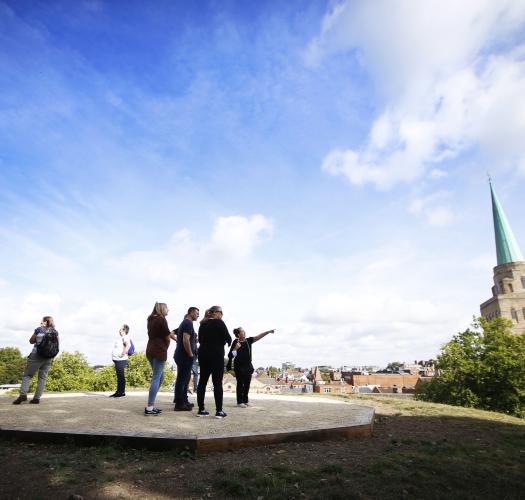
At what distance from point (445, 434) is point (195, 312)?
5.77 m

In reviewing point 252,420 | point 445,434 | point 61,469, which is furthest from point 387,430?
point 61,469

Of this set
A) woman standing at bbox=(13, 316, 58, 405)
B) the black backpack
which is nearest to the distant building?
woman standing at bbox=(13, 316, 58, 405)

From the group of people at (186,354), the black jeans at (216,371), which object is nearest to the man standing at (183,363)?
the group of people at (186,354)

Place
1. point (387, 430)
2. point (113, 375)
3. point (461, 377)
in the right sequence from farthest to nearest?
1. point (113, 375)
2. point (461, 377)
3. point (387, 430)

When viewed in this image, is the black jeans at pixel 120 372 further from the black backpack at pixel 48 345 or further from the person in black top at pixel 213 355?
the person in black top at pixel 213 355

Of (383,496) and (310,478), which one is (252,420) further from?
(383,496)

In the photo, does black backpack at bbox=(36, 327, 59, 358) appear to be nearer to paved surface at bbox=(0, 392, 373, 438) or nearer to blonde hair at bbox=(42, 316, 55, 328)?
blonde hair at bbox=(42, 316, 55, 328)

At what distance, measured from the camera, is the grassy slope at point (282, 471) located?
4.05 meters

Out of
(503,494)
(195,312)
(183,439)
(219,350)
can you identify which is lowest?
(503,494)

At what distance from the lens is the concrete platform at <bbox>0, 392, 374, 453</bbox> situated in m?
5.46

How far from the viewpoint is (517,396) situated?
77.2 ft

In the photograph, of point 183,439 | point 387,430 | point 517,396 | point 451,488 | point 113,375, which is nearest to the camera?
point 451,488

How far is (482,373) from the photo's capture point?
2566 cm

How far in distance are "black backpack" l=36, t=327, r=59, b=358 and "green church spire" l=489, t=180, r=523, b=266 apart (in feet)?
274
